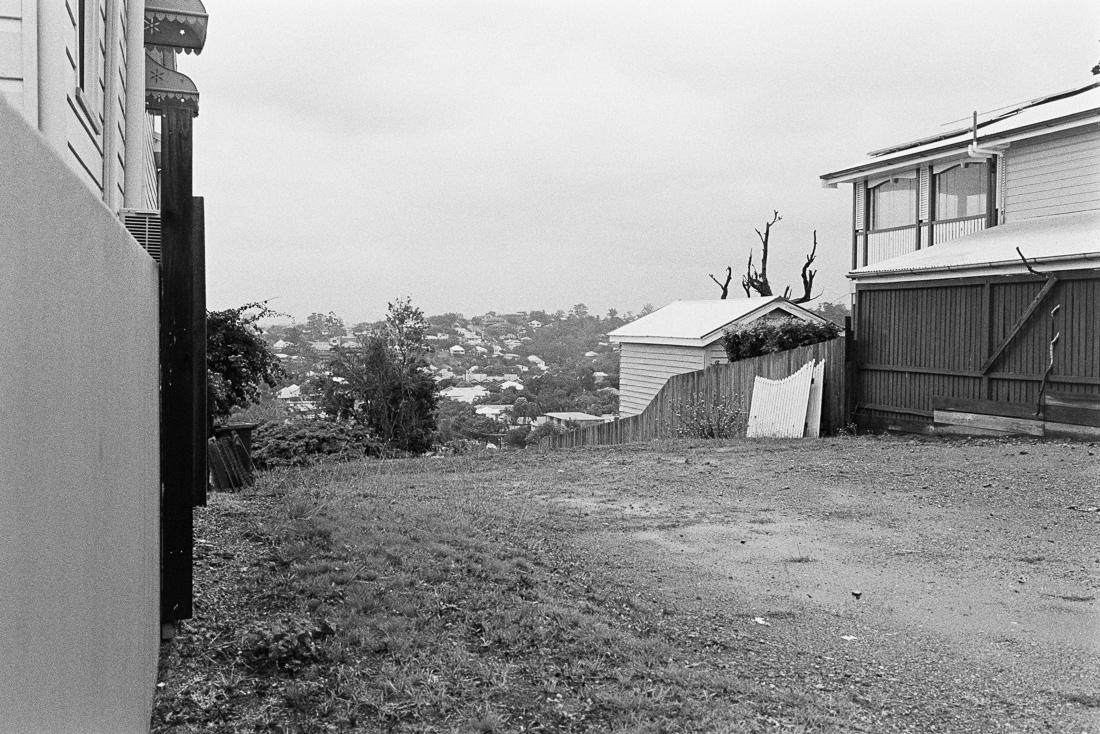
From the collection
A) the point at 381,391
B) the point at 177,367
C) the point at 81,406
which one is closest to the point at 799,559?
the point at 177,367

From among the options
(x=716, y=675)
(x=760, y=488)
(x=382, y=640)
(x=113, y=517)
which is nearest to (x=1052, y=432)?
(x=760, y=488)

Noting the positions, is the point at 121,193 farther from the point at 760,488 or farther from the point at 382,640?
the point at 760,488

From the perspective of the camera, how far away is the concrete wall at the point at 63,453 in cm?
127

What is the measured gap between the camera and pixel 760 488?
10.5m

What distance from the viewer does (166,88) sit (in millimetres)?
11555

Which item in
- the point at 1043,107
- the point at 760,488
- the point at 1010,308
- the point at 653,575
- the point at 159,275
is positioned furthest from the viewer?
the point at 1043,107

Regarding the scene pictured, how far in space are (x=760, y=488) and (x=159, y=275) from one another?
7485 mm

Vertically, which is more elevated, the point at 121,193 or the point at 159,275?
the point at 121,193

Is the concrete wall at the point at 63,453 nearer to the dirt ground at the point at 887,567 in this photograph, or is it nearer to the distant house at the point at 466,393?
the dirt ground at the point at 887,567

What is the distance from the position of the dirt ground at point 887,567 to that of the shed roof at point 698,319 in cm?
1152

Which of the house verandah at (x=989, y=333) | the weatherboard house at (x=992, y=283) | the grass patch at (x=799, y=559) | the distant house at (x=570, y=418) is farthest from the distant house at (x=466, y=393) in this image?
the grass patch at (x=799, y=559)

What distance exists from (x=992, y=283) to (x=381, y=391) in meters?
13.4

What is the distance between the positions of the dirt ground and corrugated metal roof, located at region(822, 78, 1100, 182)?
8.35m

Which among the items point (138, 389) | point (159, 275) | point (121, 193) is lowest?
point (138, 389)
